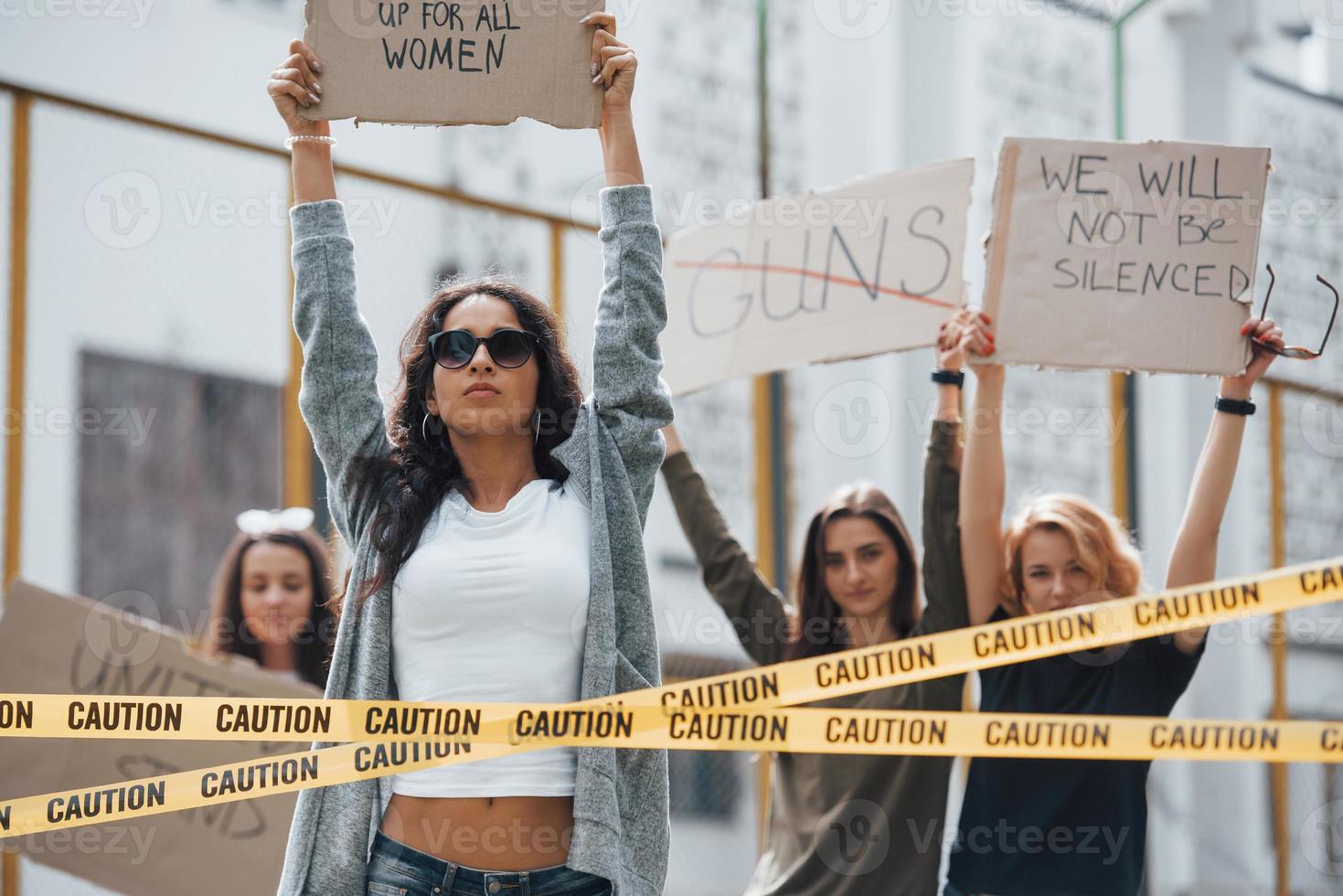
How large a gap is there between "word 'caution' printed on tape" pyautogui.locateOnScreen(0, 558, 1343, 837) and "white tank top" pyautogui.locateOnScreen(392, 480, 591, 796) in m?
0.04

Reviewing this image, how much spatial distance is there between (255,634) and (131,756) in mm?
436

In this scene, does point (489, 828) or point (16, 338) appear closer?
point (489, 828)

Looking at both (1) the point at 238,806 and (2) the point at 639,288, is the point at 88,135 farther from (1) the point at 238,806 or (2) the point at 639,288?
(2) the point at 639,288

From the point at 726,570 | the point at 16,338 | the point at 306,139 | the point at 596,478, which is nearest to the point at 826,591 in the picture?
the point at 726,570

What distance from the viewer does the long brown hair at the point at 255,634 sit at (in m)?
4.50

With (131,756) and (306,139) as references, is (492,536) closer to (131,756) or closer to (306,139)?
(306,139)

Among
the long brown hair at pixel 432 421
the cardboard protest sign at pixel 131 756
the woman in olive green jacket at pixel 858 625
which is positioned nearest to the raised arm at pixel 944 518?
the woman in olive green jacket at pixel 858 625

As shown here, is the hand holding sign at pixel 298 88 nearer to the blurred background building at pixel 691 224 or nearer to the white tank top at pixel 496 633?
the blurred background building at pixel 691 224

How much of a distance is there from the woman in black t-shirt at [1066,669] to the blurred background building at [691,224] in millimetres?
981

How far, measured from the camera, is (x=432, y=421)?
3066mm

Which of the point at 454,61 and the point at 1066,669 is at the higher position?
the point at 454,61

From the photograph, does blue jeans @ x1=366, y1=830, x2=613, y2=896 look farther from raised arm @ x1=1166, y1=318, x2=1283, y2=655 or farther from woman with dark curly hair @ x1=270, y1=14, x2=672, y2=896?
raised arm @ x1=1166, y1=318, x2=1283, y2=655

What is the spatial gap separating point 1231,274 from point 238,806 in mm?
2622

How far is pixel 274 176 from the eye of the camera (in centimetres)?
550
